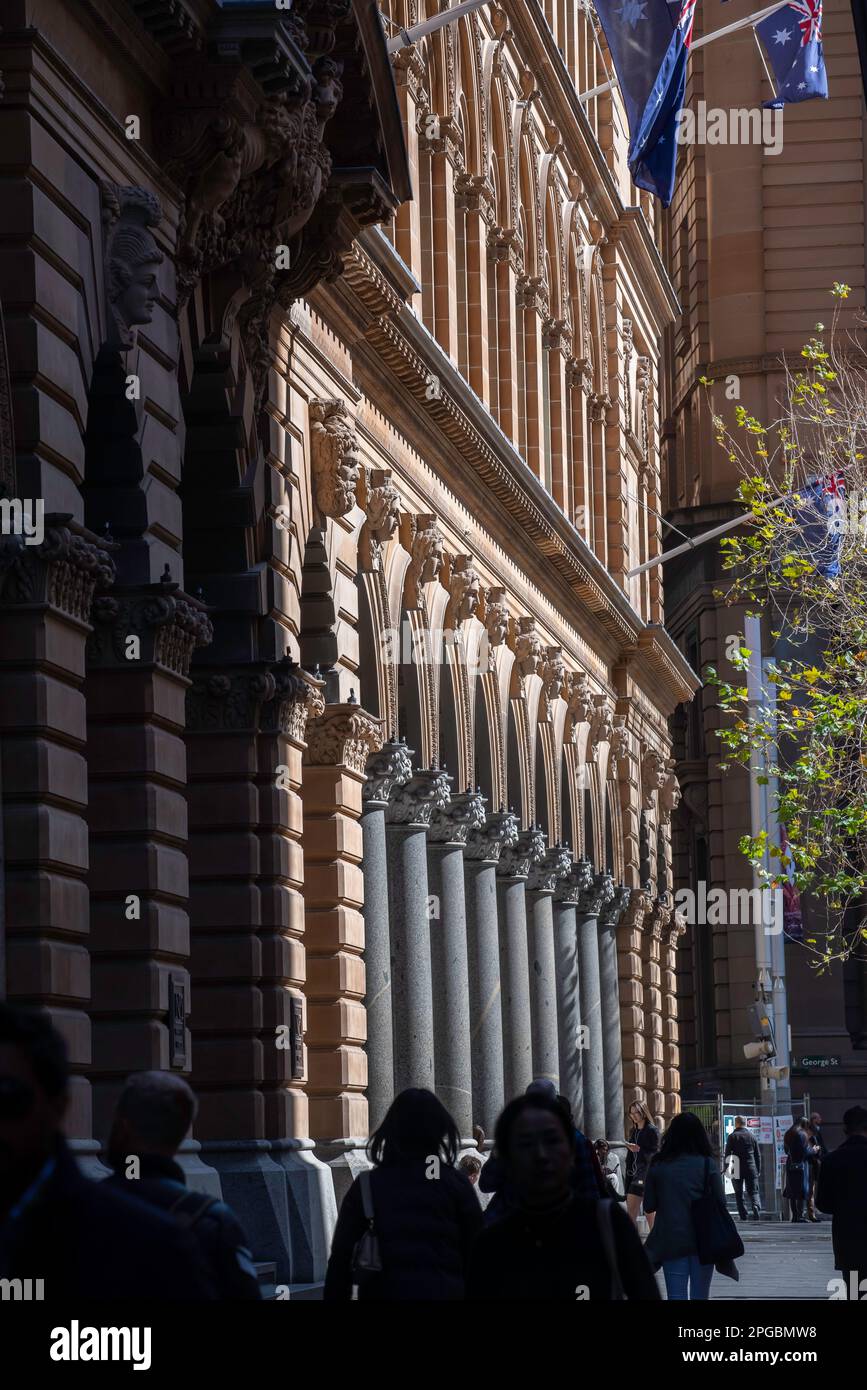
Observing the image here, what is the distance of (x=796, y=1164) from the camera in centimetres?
4475

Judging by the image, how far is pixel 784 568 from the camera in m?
33.3

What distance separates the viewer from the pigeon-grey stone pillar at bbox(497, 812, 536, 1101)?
127 ft

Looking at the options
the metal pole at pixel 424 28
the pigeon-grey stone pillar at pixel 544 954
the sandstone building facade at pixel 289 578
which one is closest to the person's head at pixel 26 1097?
the sandstone building facade at pixel 289 578

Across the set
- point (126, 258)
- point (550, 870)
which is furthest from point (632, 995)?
point (126, 258)

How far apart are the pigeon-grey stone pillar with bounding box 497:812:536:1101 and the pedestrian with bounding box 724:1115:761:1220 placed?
7.13m

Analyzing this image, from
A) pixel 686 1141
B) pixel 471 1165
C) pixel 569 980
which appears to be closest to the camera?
pixel 686 1141

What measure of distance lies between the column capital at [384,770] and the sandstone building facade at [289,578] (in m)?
0.05

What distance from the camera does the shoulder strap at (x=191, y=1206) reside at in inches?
265

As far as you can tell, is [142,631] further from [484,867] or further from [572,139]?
[572,139]

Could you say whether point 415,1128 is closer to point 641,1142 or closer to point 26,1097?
point 26,1097

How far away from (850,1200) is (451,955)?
52.4ft

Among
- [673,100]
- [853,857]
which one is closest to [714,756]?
[853,857]

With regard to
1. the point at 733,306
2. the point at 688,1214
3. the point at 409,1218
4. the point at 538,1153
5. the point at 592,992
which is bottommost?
the point at 688,1214

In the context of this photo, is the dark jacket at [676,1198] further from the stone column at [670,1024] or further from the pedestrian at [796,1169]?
the stone column at [670,1024]
